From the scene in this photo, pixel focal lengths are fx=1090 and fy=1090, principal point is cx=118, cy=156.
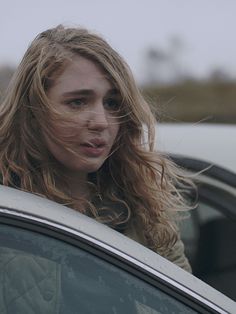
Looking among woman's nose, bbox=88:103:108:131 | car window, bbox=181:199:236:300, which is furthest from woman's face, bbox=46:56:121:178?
car window, bbox=181:199:236:300

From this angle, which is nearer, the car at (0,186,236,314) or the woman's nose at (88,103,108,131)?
the car at (0,186,236,314)

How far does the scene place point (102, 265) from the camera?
2316 mm

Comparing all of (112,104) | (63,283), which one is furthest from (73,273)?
(112,104)

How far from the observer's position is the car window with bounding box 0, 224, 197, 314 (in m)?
2.30

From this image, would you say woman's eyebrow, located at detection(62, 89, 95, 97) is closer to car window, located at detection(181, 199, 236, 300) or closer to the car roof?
the car roof

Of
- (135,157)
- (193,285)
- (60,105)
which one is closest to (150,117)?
(135,157)

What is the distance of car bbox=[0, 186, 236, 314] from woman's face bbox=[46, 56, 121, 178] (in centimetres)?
52

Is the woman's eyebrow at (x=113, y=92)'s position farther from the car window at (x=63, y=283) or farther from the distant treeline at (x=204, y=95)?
the distant treeline at (x=204, y=95)

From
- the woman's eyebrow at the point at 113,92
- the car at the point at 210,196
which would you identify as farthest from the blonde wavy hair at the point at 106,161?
the car at the point at 210,196

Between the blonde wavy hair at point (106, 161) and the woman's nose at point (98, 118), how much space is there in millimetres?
78

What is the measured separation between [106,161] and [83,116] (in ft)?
0.84

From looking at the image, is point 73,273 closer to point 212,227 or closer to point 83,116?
point 83,116

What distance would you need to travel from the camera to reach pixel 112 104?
117 inches

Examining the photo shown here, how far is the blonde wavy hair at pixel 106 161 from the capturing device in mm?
2863
